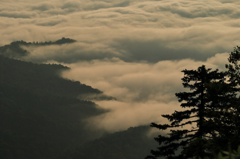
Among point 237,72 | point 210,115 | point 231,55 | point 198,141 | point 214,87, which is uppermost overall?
point 231,55

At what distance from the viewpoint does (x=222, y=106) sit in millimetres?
20438

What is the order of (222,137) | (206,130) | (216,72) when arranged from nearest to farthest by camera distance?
(222,137) < (206,130) < (216,72)

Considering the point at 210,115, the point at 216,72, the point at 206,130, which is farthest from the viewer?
the point at 216,72

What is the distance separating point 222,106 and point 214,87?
207 centimetres

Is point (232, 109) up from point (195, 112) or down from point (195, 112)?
down

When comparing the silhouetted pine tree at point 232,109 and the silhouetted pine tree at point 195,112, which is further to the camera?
the silhouetted pine tree at point 195,112

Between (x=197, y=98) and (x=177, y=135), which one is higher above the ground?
(x=197, y=98)

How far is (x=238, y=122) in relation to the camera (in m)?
18.2

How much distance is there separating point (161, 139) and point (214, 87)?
5.77m

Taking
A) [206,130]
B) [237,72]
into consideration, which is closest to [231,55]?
[237,72]

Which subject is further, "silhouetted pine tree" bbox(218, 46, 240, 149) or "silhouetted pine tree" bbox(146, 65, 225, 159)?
"silhouetted pine tree" bbox(146, 65, 225, 159)

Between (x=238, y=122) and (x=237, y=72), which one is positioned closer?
(x=238, y=122)

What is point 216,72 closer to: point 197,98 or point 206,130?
point 197,98

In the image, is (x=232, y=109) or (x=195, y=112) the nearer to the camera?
(x=232, y=109)
